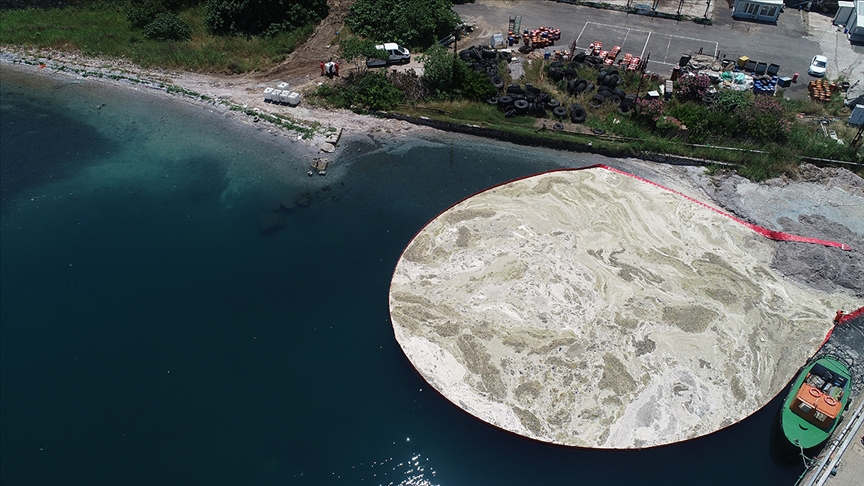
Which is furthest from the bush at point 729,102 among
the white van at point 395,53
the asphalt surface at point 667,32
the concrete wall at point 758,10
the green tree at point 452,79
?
the white van at point 395,53

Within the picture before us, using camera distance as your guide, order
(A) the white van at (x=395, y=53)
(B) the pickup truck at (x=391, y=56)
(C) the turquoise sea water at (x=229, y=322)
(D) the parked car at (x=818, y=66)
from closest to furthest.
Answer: (C) the turquoise sea water at (x=229, y=322) → (D) the parked car at (x=818, y=66) → (B) the pickup truck at (x=391, y=56) → (A) the white van at (x=395, y=53)

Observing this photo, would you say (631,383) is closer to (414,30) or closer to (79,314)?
(79,314)

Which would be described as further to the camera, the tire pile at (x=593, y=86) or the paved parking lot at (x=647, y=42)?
the paved parking lot at (x=647, y=42)

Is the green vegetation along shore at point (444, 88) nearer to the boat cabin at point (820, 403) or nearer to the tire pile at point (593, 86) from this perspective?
the tire pile at point (593, 86)

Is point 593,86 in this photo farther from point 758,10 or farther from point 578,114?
point 758,10

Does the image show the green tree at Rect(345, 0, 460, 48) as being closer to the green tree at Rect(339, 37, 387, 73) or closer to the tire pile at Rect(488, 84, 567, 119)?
the green tree at Rect(339, 37, 387, 73)

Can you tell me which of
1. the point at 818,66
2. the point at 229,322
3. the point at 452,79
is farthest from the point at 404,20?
the point at 818,66

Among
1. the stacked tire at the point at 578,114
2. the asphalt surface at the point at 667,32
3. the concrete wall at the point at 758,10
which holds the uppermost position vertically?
the concrete wall at the point at 758,10
